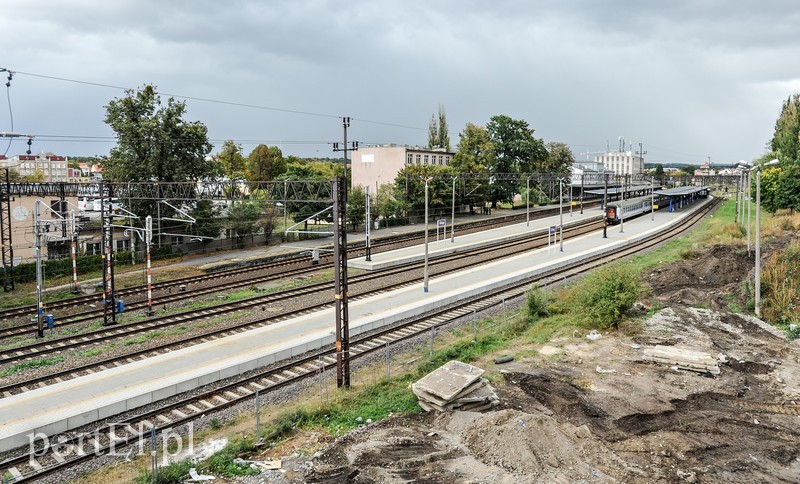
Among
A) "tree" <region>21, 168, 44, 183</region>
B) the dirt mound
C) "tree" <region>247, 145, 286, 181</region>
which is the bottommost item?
the dirt mound


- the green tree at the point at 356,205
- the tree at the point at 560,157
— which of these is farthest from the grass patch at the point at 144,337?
the tree at the point at 560,157

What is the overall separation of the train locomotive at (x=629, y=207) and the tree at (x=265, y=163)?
6060 centimetres

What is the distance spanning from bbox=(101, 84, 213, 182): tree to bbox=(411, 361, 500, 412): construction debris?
34405 mm

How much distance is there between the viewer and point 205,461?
1240 centimetres

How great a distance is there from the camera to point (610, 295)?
22703 mm

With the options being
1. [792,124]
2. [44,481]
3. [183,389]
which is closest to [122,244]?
[183,389]

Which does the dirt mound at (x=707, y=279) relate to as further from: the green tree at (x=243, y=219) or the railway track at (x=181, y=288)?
the green tree at (x=243, y=219)

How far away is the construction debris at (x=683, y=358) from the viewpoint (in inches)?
695

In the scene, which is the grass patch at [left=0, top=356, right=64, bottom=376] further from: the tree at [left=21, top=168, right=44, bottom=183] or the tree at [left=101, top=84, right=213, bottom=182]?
the tree at [left=21, top=168, right=44, bottom=183]

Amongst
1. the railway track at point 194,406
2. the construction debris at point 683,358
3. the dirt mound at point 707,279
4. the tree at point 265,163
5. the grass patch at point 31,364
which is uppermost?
the tree at point 265,163

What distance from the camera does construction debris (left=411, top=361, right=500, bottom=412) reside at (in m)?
14.6

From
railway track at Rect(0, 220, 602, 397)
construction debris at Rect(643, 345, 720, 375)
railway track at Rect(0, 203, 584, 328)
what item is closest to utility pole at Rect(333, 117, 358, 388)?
railway track at Rect(0, 220, 602, 397)

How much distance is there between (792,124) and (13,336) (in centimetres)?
8842

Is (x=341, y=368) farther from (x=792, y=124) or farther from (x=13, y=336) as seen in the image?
(x=792, y=124)
